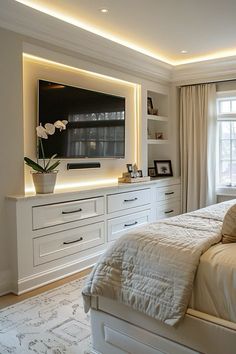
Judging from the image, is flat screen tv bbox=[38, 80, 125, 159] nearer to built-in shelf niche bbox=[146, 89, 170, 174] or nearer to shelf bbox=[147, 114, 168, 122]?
shelf bbox=[147, 114, 168, 122]

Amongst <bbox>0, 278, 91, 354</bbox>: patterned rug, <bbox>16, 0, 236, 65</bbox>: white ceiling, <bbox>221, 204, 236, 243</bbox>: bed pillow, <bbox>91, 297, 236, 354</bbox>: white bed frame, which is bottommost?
<bbox>0, 278, 91, 354</bbox>: patterned rug

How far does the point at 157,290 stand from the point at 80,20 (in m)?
2.87

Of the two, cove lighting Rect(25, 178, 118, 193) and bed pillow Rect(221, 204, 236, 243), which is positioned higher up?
cove lighting Rect(25, 178, 118, 193)

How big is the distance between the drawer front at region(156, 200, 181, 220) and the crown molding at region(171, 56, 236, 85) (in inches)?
75.4

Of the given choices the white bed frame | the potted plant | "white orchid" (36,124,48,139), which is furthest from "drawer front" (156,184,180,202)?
the white bed frame

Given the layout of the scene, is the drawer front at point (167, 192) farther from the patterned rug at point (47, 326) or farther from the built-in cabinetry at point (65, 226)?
the patterned rug at point (47, 326)

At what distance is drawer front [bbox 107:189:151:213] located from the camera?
13.2 ft

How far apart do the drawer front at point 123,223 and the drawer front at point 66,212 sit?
280 mm

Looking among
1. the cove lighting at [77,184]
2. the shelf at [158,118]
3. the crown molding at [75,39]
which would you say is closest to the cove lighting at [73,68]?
the crown molding at [75,39]

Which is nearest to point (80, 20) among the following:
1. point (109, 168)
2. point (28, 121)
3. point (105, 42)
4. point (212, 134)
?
point (105, 42)

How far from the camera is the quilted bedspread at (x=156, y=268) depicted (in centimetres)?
173

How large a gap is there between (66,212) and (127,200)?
3.50ft

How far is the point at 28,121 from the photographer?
11.3ft

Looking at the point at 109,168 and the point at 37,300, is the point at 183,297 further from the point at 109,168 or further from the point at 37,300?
the point at 109,168
